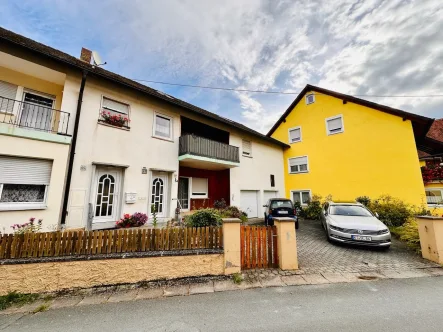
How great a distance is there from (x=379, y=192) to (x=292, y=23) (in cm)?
1162

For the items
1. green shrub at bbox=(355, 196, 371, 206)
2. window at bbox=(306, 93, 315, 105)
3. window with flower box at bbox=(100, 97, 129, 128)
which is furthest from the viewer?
window at bbox=(306, 93, 315, 105)

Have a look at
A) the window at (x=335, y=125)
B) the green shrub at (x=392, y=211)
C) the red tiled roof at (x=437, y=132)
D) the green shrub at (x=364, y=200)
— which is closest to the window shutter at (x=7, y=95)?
the green shrub at (x=392, y=211)

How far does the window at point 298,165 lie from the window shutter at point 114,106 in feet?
44.6

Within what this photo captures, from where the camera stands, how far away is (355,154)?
12984 millimetres

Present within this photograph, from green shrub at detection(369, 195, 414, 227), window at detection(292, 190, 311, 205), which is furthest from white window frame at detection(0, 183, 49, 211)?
window at detection(292, 190, 311, 205)

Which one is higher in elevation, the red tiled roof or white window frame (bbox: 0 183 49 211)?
the red tiled roof

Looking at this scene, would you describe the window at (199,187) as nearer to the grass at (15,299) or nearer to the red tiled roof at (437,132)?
the grass at (15,299)

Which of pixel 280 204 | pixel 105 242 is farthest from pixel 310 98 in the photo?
pixel 105 242

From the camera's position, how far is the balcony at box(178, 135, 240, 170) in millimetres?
9195

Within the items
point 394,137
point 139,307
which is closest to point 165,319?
point 139,307

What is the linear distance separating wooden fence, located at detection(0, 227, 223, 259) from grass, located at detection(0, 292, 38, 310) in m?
0.68

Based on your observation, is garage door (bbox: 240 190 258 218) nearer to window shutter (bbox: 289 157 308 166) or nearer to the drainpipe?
window shutter (bbox: 289 157 308 166)

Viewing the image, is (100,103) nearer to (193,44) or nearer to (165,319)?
(193,44)

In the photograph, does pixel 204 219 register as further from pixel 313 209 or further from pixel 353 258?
pixel 313 209
